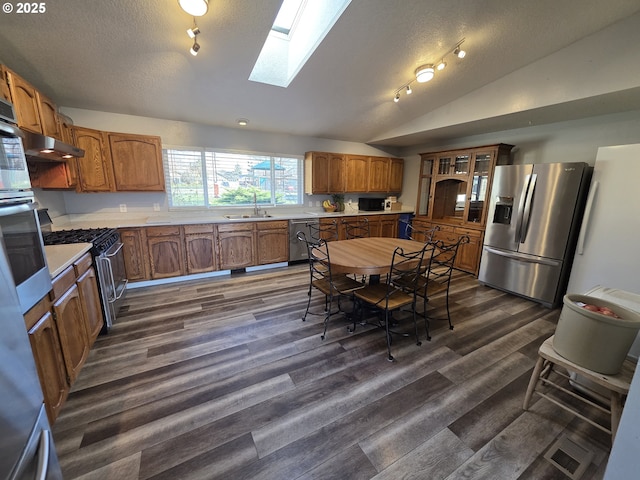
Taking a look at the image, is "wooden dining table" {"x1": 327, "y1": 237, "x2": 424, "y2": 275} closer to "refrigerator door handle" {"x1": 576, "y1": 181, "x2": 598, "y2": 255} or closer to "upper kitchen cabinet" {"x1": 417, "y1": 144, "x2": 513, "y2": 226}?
"refrigerator door handle" {"x1": 576, "y1": 181, "x2": 598, "y2": 255}

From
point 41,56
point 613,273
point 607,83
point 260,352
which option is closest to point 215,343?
point 260,352

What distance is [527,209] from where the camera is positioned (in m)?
3.23

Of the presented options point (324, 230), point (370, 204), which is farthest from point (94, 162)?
point (370, 204)

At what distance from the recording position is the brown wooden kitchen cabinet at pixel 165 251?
11.5 ft

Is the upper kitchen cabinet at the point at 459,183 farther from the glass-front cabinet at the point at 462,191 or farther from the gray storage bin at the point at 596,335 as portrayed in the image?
the gray storage bin at the point at 596,335

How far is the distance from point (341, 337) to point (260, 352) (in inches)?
30.4

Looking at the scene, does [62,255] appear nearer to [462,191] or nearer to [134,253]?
[134,253]

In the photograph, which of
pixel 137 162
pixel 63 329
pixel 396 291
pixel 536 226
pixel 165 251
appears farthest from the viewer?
pixel 165 251

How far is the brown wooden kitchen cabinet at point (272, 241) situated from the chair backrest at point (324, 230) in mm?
492

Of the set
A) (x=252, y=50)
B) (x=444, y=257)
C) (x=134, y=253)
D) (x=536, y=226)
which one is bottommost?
(x=444, y=257)

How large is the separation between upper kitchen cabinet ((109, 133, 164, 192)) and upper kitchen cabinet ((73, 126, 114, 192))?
0.07 meters

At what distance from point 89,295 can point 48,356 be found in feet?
2.73

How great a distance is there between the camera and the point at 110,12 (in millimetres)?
2000

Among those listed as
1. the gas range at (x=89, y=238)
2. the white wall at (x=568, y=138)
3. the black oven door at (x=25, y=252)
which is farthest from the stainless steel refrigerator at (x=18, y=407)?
the white wall at (x=568, y=138)
